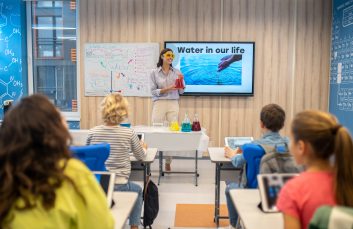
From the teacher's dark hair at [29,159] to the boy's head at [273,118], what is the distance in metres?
1.56

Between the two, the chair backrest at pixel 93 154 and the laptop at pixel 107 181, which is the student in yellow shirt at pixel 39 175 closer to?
the laptop at pixel 107 181

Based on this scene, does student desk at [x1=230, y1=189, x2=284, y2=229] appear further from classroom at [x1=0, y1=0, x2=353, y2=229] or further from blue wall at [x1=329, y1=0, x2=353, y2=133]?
blue wall at [x1=329, y1=0, x2=353, y2=133]

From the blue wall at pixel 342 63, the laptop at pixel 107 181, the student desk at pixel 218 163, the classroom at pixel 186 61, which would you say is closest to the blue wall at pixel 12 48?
the classroom at pixel 186 61

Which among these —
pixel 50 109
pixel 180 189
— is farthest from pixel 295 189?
pixel 180 189

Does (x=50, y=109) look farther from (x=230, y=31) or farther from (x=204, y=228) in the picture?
(x=230, y=31)

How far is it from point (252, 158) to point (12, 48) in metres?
4.86

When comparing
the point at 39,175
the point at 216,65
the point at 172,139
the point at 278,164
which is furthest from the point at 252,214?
the point at 216,65

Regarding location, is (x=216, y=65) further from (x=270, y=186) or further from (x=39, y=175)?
(x=39, y=175)

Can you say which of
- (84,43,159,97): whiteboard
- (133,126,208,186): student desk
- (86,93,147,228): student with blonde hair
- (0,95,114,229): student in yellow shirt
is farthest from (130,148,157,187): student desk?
(84,43,159,97): whiteboard

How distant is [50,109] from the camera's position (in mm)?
1033

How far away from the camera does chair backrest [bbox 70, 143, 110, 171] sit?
6.59ft

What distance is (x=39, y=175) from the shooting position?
983mm

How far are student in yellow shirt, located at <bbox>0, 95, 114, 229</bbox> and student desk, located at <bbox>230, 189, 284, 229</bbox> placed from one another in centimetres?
83

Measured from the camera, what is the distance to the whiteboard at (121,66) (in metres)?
5.69
